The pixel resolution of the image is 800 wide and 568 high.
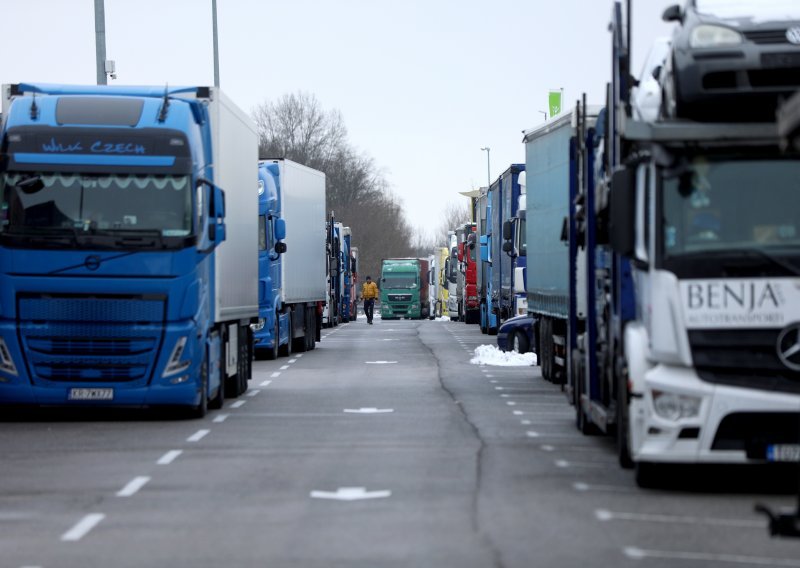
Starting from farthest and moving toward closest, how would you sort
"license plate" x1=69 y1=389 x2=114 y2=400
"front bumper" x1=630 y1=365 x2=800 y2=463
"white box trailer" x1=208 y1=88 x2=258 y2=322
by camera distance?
"white box trailer" x1=208 y1=88 x2=258 y2=322 → "license plate" x1=69 y1=389 x2=114 y2=400 → "front bumper" x1=630 y1=365 x2=800 y2=463

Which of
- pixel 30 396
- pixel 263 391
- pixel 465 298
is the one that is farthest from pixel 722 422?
pixel 465 298

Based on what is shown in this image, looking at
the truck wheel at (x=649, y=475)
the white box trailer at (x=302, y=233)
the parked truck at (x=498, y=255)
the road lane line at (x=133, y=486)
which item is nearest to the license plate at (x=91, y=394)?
the road lane line at (x=133, y=486)

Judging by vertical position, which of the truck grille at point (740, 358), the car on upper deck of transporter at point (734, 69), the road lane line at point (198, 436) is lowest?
the road lane line at point (198, 436)

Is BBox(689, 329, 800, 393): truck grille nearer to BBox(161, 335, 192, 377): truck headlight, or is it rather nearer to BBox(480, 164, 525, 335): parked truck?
BBox(161, 335, 192, 377): truck headlight

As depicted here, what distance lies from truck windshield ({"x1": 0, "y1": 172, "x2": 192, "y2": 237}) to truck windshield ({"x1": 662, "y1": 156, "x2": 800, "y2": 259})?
8.06 m

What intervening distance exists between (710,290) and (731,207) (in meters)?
0.63

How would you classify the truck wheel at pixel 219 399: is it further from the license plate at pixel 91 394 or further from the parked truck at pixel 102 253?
the license plate at pixel 91 394

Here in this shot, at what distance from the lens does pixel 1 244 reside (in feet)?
61.7

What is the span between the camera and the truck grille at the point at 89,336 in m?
18.8

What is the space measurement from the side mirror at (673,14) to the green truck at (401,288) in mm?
74176

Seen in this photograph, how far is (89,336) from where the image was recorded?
1886 centimetres

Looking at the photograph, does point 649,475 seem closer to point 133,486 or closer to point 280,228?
point 133,486

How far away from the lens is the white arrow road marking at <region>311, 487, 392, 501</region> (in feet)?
40.1

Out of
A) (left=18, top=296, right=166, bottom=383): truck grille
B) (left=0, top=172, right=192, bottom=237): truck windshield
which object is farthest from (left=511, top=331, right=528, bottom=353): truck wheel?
(left=18, top=296, right=166, bottom=383): truck grille
